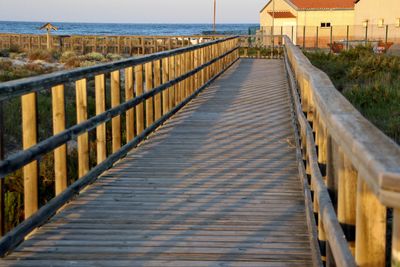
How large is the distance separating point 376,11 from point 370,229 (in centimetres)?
4514

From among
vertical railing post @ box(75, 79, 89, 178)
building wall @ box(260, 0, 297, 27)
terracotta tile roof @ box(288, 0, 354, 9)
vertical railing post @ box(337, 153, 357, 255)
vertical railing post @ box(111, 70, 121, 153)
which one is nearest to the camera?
vertical railing post @ box(337, 153, 357, 255)

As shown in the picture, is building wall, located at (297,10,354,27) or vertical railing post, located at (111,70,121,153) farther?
building wall, located at (297,10,354,27)

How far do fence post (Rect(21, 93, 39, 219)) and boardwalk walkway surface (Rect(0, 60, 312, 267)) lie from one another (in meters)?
0.22

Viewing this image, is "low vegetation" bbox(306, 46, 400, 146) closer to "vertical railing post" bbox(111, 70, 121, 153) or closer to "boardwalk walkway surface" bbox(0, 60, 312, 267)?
"boardwalk walkway surface" bbox(0, 60, 312, 267)

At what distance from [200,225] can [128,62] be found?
3.10 meters

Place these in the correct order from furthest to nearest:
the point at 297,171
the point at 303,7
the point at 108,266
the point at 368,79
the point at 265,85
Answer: the point at 303,7 → the point at 368,79 → the point at 265,85 → the point at 297,171 → the point at 108,266

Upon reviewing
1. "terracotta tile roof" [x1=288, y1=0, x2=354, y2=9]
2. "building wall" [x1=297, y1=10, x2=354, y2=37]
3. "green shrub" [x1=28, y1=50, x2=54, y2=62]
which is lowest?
"green shrub" [x1=28, y1=50, x2=54, y2=62]

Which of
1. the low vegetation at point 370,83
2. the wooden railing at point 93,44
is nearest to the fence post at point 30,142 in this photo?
the low vegetation at point 370,83

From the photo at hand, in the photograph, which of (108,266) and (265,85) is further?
(265,85)

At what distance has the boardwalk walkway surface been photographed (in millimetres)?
4504

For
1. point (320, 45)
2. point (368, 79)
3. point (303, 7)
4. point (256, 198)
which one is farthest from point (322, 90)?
point (303, 7)

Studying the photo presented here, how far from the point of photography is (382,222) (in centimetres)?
249

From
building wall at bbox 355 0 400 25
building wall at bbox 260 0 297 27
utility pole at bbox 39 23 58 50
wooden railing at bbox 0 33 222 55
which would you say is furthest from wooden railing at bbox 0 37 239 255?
building wall at bbox 260 0 297 27

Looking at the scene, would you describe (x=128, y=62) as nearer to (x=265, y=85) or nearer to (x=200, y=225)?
(x=200, y=225)
